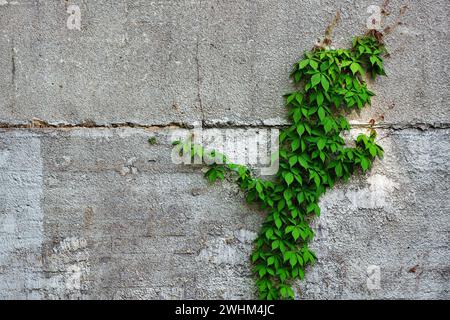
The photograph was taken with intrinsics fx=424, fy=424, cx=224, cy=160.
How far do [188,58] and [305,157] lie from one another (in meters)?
0.99

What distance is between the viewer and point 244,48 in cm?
274

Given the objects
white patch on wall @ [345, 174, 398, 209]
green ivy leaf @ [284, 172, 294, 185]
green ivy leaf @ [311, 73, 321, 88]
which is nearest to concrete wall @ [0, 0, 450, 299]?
white patch on wall @ [345, 174, 398, 209]

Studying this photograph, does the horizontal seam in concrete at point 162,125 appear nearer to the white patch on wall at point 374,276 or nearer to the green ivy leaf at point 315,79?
the green ivy leaf at point 315,79

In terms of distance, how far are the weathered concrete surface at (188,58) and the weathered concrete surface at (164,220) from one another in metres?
0.19

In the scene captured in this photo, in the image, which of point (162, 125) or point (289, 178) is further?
point (162, 125)

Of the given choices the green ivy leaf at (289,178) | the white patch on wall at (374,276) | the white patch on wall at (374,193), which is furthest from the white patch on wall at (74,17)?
the white patch on wall at (374,276)

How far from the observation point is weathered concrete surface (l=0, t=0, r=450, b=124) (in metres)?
2.73

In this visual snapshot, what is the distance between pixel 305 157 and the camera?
2699 millimetres

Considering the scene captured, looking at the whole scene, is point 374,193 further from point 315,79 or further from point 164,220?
point 164,220

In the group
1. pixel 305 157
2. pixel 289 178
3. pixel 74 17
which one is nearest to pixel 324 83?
pixel 305 157

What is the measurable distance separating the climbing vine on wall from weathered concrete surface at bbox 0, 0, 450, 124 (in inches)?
4.9

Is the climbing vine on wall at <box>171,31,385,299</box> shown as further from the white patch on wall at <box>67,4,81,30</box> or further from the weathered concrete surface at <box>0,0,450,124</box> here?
the white patch on wall at <box>67,4,81,30</box>

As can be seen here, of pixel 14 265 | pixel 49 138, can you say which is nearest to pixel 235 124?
pixel 49 138

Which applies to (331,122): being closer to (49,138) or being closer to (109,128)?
(109,128)
